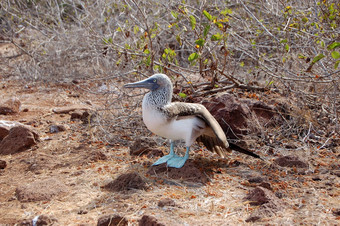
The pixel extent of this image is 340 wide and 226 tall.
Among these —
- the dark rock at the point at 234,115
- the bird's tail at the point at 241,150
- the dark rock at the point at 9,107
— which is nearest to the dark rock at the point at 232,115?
the dark rock at the point at 234,115

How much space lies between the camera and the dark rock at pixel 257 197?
109 inches

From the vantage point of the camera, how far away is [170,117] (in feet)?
10.8

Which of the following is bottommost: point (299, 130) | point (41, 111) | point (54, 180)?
point (41, 111)

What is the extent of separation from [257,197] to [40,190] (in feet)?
5.29

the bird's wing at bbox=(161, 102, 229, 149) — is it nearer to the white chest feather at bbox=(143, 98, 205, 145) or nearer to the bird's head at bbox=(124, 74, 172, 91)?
the white chest feather at bbox=(143, 98, 205, 145)

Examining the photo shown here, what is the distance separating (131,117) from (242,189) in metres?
1.79

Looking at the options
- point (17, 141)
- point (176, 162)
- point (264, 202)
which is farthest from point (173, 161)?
point (17, 141)

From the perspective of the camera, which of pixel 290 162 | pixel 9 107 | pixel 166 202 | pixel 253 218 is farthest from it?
pixel 9 107

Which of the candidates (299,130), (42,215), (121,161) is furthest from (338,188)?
(42,215)

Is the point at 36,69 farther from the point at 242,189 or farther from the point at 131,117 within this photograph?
the point at 242,189

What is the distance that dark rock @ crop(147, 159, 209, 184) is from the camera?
3.27m

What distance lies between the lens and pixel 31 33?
8.01 metres

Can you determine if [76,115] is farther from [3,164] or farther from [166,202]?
[166,202]

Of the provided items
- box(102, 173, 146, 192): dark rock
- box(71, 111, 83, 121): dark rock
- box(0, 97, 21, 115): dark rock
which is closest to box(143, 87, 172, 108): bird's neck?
box(102, 173, 146, 192): dark rock
